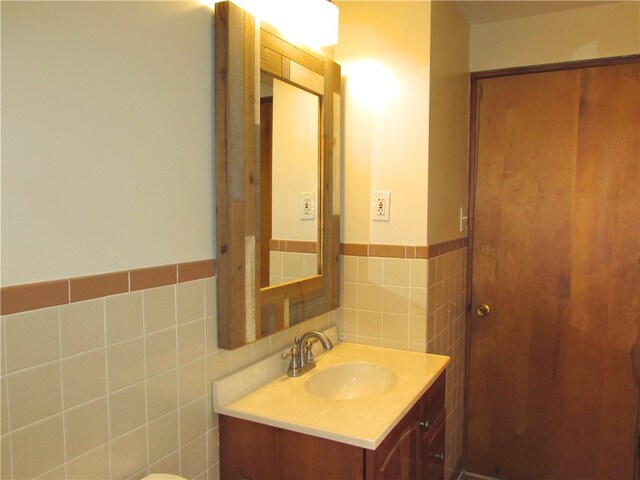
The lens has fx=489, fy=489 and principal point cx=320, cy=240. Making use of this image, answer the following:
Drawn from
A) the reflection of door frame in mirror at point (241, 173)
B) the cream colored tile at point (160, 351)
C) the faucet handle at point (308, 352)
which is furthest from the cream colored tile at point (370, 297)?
the cream colored tile at point (160, 351)

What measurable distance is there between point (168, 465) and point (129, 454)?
154mm

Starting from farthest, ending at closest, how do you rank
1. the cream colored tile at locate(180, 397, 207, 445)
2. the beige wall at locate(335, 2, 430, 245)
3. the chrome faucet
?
the beige wall at locate(335, 2, 430, 245), the chrome faucet, the cream colored tile at locate(180, 397, 207, 445)

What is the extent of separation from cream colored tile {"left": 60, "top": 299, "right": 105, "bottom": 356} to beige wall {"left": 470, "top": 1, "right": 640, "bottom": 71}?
→ 7.22 feet

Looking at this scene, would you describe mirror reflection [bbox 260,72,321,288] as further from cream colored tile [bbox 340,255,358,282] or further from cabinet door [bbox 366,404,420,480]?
cabinet door [bbox 366,404,420,480]

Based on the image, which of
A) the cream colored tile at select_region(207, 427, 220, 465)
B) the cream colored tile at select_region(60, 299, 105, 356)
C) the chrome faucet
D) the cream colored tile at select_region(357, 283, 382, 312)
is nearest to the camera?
the cream colored tile at select_region(60, 299, 105, 356)

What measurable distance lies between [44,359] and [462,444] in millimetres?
2313

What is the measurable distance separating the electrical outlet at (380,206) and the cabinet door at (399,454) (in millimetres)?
772

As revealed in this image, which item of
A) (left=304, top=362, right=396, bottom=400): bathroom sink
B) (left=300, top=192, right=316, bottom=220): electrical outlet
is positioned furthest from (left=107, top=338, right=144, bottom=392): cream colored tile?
(left=300, top=192, right=316, bottom=220): electrical outlet

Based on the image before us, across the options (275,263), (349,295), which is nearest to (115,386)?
(275,263)

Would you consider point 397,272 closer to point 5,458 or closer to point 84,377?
point 84,377

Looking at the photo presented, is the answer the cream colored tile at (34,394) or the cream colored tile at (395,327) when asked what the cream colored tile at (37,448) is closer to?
the cream colored tile at (34,394)

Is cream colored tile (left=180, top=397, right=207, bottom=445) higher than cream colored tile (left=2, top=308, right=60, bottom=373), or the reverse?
cream colored tile (left=2, top=308, right=60, bottom=373)

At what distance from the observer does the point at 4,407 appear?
925 millimetres

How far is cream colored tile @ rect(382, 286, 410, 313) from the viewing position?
205 centimetres
